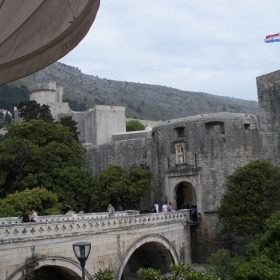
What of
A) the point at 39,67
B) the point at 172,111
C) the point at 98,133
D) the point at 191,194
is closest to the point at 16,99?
the point at 172,111

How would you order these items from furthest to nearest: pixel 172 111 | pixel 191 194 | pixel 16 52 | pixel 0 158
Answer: pixel 172 111 → pixel 191 194 → pixel 0 158 → pixel 16 52

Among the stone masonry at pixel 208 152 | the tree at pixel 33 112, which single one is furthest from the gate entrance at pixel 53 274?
the tree at pixel 33 112

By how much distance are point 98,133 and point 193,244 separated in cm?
2278

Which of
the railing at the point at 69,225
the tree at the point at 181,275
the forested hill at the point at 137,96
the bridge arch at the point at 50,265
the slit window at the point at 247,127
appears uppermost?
the forested hill at the point at 137,96

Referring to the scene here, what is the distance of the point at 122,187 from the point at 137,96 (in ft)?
393

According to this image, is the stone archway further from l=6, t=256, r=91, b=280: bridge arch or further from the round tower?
the round tower

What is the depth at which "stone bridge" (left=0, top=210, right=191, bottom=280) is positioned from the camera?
49.3ft

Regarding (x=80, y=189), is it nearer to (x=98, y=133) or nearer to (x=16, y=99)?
(x=98, y=133)

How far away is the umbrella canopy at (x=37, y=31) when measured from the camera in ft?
18.6

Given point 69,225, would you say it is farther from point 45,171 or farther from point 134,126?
point 134,126

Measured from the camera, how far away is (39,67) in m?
6.52

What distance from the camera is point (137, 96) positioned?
14700 centimetres

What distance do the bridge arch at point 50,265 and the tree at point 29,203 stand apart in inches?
167

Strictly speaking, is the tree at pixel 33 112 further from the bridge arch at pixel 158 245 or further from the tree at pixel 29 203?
the bridge arch at pixel 158 245
